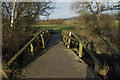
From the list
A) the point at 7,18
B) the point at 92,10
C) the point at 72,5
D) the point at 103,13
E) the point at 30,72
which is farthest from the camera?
the point at 72,5

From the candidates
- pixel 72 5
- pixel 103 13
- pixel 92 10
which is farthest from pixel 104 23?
pixel 72 5

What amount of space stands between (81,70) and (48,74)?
3.43 feet

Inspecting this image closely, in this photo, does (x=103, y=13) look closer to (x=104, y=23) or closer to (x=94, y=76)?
(x=104, y=23)

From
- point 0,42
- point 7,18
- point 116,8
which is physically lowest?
point 0,42

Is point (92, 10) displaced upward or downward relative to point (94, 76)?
upward

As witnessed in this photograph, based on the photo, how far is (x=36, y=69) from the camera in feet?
12.9

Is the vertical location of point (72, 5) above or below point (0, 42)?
above

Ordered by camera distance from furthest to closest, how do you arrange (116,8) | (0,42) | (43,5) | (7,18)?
(43,5)
(116,8)
(7,18)
(0,42)

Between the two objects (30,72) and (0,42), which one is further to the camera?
(0,42)

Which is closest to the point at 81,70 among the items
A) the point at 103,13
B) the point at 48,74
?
the point at 48,74

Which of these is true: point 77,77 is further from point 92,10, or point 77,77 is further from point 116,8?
point 92,10

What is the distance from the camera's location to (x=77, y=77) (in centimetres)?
338

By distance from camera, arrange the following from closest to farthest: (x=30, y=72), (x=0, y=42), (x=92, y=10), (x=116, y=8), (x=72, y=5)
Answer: (x=30, y=72)
(x=0, y=42)
(x=116, y=8)
(x=92, y=10)
(x=72, y=5)

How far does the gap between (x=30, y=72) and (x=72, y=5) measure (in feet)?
56.9
